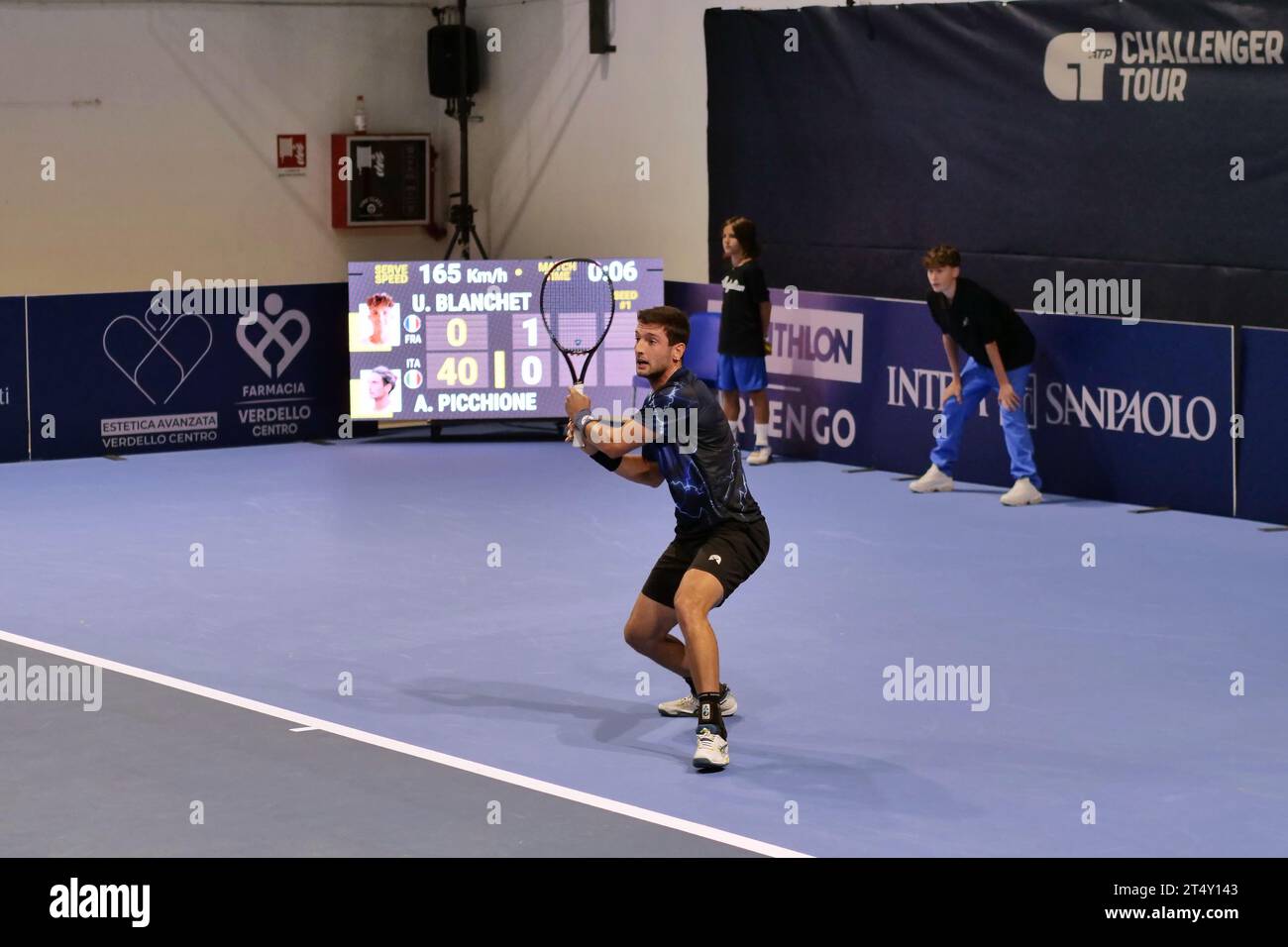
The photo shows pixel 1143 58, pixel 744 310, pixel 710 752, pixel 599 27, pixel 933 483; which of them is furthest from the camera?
pixel 599 27

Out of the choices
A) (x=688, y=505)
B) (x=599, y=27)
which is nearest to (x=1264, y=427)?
(x=688, y=505)

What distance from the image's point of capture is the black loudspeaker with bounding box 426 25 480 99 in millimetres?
21344

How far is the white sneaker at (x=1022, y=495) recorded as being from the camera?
1497 centimetres

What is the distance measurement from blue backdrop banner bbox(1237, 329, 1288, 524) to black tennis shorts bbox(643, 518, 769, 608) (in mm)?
6216

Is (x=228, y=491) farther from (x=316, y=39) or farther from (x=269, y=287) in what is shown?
(x=316, y=39)

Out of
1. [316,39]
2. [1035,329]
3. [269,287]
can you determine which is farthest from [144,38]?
[1035,329]

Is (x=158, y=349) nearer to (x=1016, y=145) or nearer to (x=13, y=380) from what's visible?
(x=13, y=380)

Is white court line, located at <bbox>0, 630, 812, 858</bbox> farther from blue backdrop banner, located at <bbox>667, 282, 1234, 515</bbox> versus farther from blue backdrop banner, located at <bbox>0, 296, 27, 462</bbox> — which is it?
blue backdrop banner, located at <bbox>667, 282, 1234, 515</bbox>

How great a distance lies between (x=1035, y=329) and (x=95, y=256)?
9.88 m

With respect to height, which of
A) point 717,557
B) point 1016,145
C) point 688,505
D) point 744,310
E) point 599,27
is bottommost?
point 717,557

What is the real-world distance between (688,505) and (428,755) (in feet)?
5.25

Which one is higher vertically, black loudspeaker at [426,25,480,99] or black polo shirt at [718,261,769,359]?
black loudspeaker at [426,25,480,99]

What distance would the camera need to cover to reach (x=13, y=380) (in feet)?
56.5

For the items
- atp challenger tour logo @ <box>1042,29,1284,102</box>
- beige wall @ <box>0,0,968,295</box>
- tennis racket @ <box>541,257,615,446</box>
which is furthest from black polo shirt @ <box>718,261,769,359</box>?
atp challenger tour logo @ <box>1042,29,1284,102</box>
